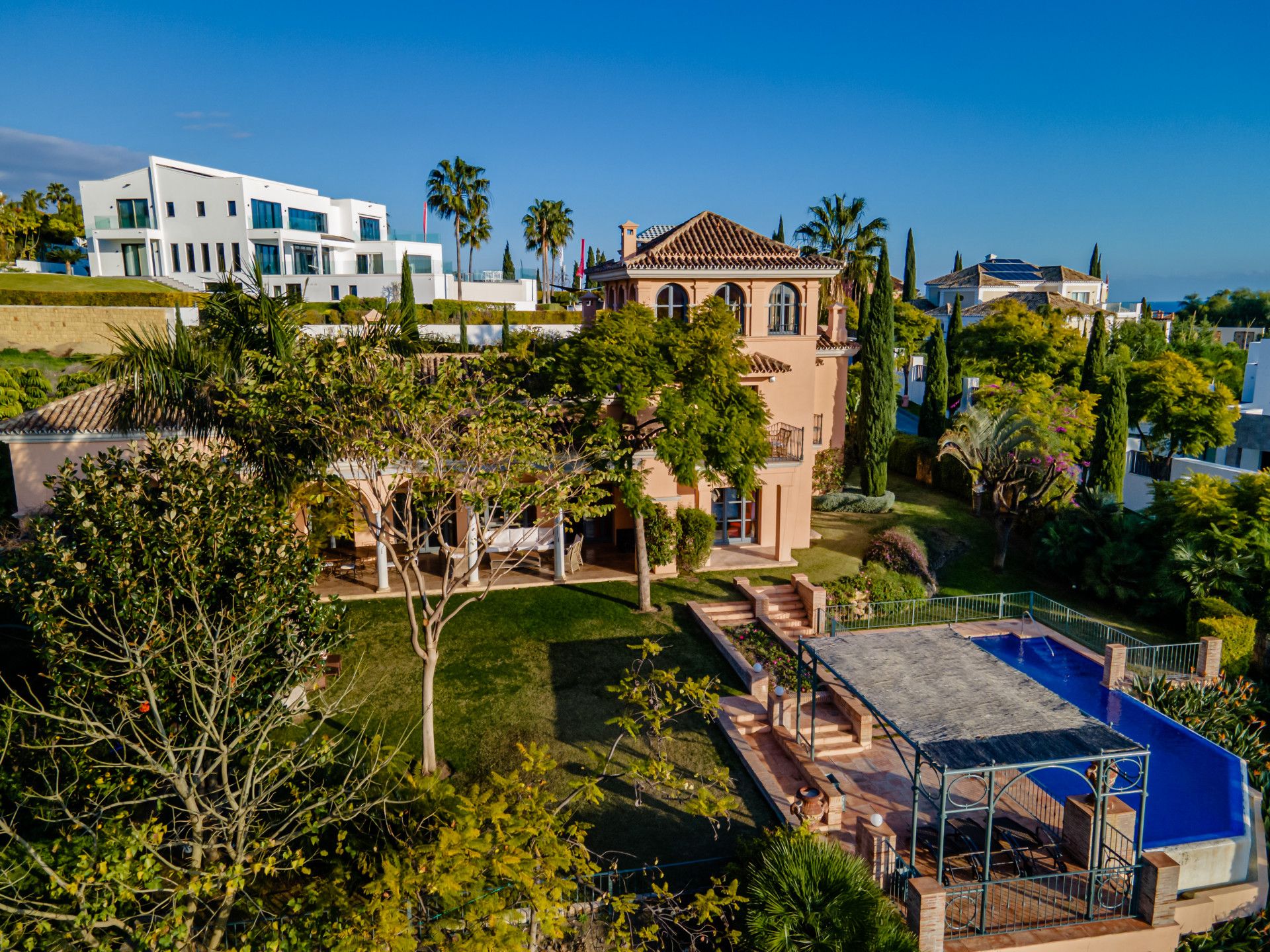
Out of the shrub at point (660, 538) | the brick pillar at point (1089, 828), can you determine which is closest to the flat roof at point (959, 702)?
the brick pillar at point (1089, 828)

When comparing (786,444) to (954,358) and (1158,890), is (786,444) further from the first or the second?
(954,358)

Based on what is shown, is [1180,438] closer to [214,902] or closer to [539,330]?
[539,330]

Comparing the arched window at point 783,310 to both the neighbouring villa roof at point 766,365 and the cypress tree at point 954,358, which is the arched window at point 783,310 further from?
the cypress tree at point 954,358

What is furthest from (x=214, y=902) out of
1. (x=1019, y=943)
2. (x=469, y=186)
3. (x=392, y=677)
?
(x=469, y=186)

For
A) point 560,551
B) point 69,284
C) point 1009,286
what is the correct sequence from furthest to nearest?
point 1009,286 → point 69,284 → point 560,551

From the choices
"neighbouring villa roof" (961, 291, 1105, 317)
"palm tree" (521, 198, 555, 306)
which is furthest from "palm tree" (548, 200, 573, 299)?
"neighbouring villa roof" (961, 291, 1105, 317)

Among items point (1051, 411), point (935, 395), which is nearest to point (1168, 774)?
point (1051, 411)
